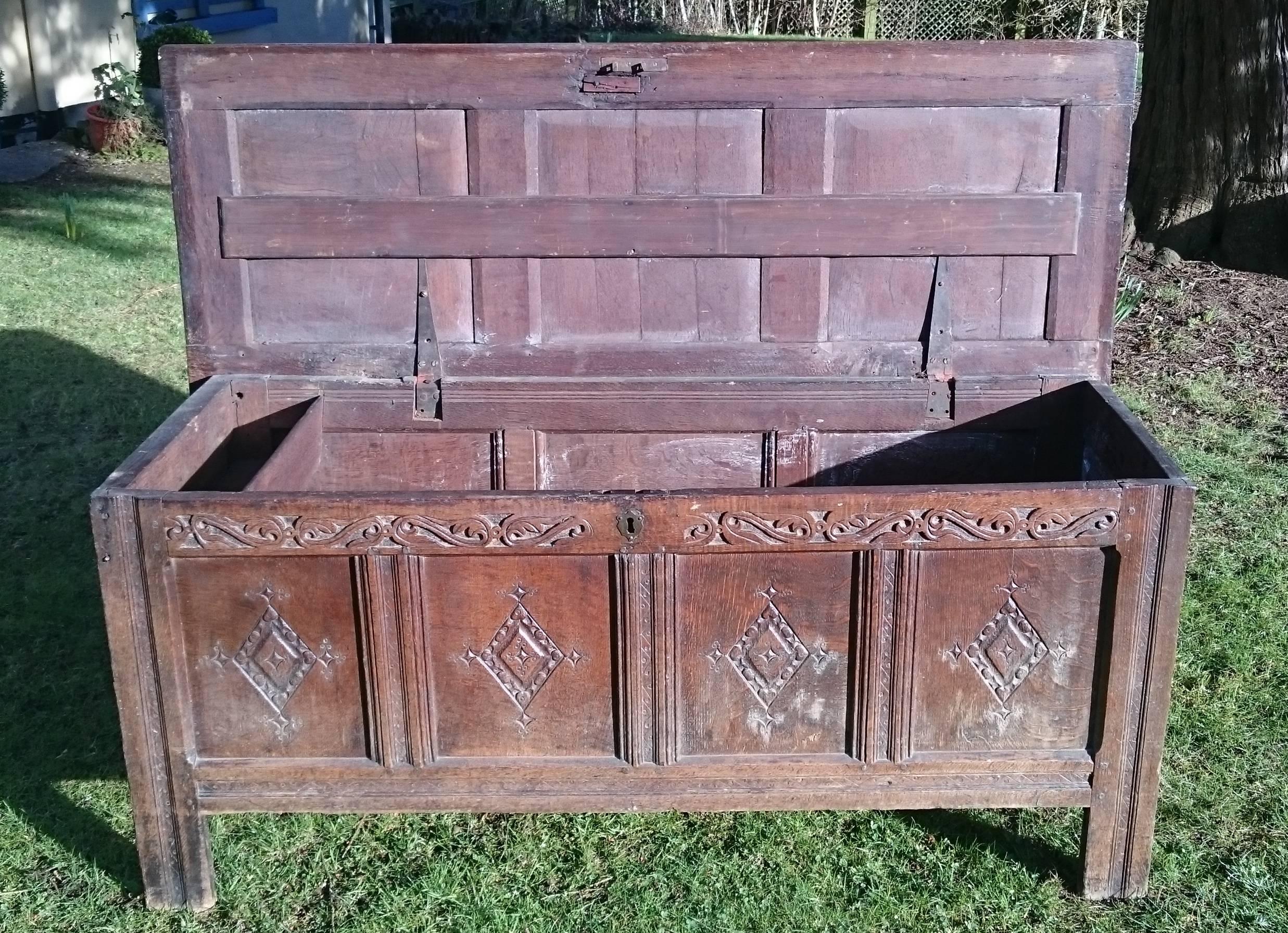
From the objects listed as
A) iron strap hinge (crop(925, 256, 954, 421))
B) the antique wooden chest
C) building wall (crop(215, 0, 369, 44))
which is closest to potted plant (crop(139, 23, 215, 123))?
building wall (crop(215, 0, 369, 44))

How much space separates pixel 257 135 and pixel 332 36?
14964 mm

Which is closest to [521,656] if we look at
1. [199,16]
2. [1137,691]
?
[1137,691]

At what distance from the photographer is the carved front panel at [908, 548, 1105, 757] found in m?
2.76

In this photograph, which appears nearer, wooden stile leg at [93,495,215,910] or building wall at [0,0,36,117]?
wooden stile leg at [93,495,215,910]

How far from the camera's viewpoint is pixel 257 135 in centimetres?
354

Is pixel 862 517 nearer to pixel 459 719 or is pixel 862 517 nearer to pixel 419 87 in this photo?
pixel 459 719

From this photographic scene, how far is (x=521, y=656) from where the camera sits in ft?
9.22

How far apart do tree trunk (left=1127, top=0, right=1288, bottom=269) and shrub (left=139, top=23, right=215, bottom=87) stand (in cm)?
857

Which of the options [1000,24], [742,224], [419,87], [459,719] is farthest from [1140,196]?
[1000,24]

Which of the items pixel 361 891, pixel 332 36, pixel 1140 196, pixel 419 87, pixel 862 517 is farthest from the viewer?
pixel 332 36

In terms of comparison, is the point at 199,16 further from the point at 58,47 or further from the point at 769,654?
the point at 769,654

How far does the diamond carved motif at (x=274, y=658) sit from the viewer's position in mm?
2779

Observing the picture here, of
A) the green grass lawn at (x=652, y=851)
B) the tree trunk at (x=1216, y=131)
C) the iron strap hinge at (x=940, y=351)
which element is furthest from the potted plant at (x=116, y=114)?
the iron strap hinge at (x=940, y=351)

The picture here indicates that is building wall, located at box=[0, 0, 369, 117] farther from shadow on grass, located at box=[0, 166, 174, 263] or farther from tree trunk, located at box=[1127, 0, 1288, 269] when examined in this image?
tree trunk, located at box=[1127, 0, 1288, 269]
